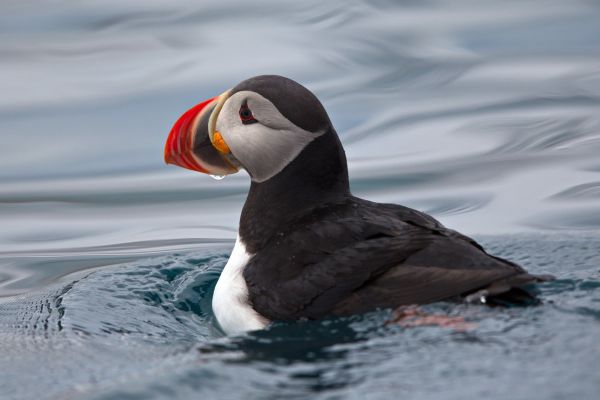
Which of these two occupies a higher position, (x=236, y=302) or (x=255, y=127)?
(x=255, y=127)

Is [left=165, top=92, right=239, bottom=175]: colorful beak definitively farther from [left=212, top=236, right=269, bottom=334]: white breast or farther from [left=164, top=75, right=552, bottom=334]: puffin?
[left=212, top=236, right=269, bottom=334]: white breast

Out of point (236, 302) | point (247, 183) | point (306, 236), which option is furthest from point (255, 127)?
point (247, 183)

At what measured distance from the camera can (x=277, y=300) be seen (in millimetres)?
5484

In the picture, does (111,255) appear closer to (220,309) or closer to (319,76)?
(220,309)

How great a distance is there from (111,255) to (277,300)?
2930 mm

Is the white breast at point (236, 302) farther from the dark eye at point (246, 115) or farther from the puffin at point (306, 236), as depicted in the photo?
the dark eye at point (246, 115)

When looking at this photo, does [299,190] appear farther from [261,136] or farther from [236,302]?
[236,302]

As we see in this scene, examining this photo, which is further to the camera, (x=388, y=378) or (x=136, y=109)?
(x=136, y=109)

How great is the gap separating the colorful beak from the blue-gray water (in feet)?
2.82

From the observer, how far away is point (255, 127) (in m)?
6.01

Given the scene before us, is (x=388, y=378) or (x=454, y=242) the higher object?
(x=454, y=242)

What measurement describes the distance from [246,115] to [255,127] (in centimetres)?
8

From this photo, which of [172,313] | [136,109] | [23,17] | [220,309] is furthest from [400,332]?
[23,17]

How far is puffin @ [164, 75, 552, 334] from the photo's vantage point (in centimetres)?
531
